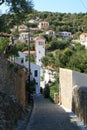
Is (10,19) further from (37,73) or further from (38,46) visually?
(38,46)

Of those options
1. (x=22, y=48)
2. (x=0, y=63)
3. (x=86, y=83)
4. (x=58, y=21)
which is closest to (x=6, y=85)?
Result: (x=0, y=63)

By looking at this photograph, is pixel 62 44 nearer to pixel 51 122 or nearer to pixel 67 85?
pixel 67 85

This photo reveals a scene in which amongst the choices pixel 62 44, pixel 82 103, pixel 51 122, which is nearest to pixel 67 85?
pixel 51 122

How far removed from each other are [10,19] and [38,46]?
111m

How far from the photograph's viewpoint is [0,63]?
2119 centimetres

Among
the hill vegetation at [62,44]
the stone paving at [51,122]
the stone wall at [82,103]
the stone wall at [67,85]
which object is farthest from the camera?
the stone wall at [67,85]

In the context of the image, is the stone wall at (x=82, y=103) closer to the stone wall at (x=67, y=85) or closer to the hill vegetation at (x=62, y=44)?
the hill vegetation at (x=62, y=44)

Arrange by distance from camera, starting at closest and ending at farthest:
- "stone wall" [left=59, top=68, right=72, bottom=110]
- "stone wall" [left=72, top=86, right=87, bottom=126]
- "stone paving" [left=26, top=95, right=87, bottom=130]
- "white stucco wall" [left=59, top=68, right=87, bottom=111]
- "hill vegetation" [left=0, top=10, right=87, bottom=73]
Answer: "hill vegetation" [left=0, top=10, right=87, bottom=73] < "stone paving" [left=26, top=95, right=87, bottom=130] < "stone wall" [left=72, top=86, right=87, bottom=126] < "white stucco wall" [left=59, top=68, right=87, bottom=111] < "stone wall" [left=59, top=68, right=72, bottom=110]

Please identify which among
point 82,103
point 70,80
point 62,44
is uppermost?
point 62,44

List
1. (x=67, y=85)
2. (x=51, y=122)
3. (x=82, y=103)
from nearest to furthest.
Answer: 1. (x=82, y=103)
2. (x=51, y=122)
3. (x=67, y=85)

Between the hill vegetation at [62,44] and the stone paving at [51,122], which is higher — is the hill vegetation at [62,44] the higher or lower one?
the higher one

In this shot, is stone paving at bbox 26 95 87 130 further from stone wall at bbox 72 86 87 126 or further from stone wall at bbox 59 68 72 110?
stone wall at bbox 59 68 72 110

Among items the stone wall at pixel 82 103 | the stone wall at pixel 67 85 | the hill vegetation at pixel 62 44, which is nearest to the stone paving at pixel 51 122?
the stone wall at pixel 82 103

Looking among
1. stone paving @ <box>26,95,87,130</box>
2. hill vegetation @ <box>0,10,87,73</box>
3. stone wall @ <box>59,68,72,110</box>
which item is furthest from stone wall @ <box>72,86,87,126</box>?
stone wall @ <box>59,68,72,110</box>
